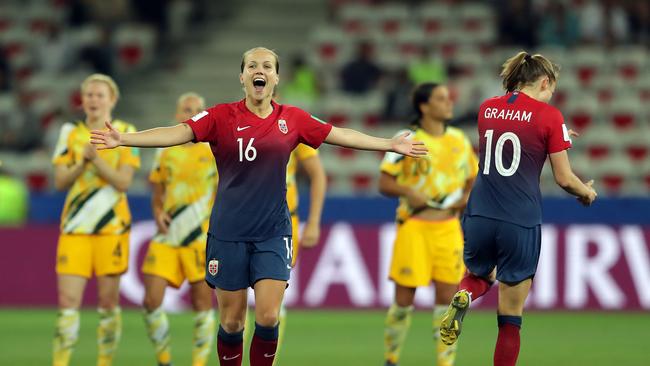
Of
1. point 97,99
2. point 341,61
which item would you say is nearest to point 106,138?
point 97,99

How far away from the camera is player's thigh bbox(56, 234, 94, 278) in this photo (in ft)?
33.0

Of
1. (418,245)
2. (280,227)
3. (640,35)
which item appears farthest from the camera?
(640,35)

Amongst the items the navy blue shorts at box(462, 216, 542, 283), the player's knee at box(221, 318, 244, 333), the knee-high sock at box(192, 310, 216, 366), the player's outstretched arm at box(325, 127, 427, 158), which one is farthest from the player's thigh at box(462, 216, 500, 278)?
the knee-high sock at box(192, 310, 216, 366)

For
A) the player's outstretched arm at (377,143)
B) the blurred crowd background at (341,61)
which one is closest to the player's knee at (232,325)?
the player's outstretched arm at (377,143)

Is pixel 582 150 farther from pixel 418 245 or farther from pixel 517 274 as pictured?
pixel 517 274

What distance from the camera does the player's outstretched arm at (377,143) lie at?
838 cm

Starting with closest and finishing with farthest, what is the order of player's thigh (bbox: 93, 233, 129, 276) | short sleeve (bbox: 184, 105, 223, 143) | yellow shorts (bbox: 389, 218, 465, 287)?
short sleeve (bbox: 184, 105, 223, 143), player's thigh (bbox: 93, 233, 129, 276), yellow shorts (bbox: 389, 218, 465, 287)

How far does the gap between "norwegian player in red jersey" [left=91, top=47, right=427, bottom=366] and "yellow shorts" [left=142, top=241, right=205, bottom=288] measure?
1828 mm

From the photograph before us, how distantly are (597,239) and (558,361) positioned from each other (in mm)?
4118

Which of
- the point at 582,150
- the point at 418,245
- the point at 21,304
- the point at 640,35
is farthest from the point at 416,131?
the point at 640,35

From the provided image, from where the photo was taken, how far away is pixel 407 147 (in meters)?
8.39

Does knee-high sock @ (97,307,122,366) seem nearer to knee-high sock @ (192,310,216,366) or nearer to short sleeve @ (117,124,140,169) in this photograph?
knee-high sock @ (192,310,216,366)

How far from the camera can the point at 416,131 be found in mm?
10703

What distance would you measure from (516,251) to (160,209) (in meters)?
3.17
